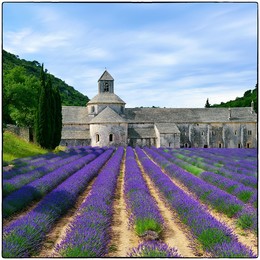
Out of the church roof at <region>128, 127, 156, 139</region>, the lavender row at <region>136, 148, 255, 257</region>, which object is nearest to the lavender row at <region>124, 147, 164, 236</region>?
the lavender row at <region>136, 148, 255, 257</region>

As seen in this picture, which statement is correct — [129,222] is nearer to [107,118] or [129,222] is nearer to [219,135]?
[107,118]

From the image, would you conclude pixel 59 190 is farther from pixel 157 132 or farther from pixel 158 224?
pixel 157 132

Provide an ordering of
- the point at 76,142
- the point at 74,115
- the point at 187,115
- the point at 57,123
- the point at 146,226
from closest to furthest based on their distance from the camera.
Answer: the point at 146,226 → the point at 57,123 → the point at 76,142 → the point at 74,115 → the point at 187,115

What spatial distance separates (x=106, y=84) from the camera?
49.3 meters

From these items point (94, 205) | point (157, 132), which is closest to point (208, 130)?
point (157, 132)

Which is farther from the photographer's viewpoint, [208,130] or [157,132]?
[208,130]

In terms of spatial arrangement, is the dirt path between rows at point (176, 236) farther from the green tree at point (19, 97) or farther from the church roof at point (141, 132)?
the church roof at point (141, 132)

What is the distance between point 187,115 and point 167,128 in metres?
5.71

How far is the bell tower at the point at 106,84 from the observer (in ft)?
161

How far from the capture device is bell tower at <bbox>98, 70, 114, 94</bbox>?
49.1 metres

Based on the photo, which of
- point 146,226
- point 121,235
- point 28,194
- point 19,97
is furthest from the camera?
point 19,97

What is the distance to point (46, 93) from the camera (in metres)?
26.9

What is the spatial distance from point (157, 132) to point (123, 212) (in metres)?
35.7

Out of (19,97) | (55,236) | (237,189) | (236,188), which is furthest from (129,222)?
(19,97)
